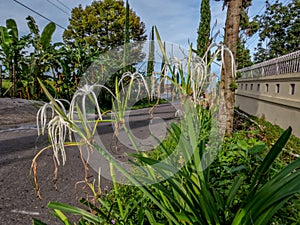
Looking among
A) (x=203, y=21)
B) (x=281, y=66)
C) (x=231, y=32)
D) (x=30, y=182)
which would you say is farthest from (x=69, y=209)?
(x=203, y=21)

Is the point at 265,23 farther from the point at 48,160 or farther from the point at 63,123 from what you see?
the point at 63,123

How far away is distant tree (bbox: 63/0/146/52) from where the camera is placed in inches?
867

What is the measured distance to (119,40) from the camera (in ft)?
75.7

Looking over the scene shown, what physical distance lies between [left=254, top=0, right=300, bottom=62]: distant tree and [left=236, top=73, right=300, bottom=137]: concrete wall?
12779mm

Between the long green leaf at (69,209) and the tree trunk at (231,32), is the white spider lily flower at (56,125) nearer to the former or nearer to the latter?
the long green leaf at (69,209)

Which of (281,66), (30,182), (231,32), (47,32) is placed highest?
(47,32)

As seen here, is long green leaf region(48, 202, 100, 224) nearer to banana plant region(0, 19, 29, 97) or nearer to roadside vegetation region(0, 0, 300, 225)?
roadside vegetation region(0, 0, 300, 225)

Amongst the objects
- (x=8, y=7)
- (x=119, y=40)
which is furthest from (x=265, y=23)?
(x=8, y=7)

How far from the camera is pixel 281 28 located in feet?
65.2

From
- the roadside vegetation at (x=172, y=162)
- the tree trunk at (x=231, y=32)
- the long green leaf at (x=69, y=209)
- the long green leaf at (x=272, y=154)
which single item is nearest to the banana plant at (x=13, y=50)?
the tree trunk at (x=231, y=32)

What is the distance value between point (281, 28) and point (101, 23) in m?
15.4

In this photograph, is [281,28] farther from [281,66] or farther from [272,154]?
[272,154]

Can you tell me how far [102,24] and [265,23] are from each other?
1408cm

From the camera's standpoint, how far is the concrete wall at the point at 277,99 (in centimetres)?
527
